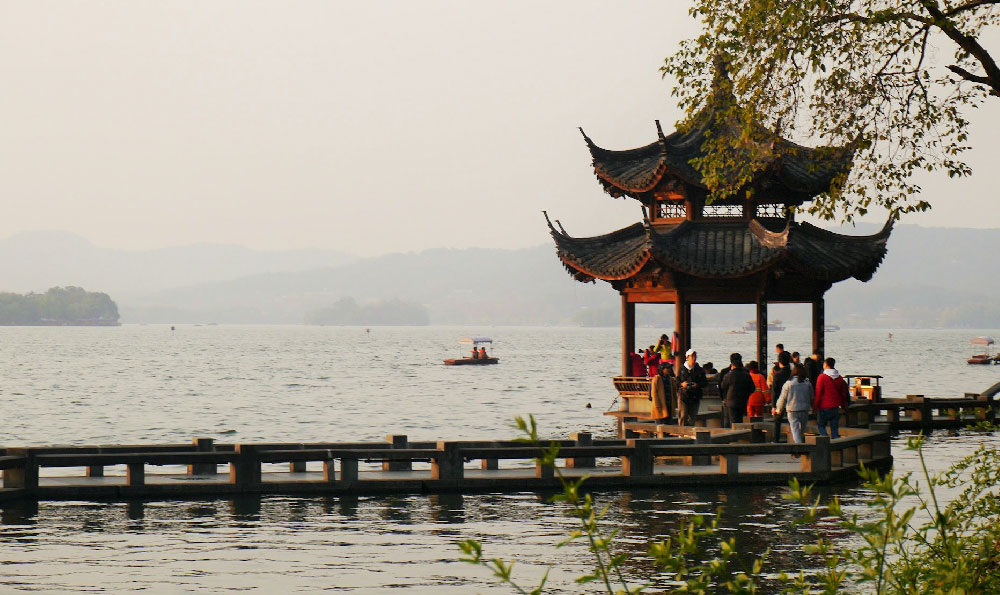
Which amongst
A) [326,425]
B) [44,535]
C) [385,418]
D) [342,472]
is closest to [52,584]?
[44,535]

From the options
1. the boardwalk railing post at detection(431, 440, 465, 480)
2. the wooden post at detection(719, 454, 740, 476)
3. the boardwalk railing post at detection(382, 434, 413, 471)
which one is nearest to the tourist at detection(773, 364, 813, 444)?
the wooden post at detection(719, 454, 740, 476)

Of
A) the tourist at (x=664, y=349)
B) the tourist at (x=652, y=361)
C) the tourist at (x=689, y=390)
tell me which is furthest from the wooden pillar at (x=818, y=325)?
the tourist at (x=689, y=390)

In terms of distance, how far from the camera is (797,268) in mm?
31594

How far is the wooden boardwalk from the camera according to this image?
19.8 m

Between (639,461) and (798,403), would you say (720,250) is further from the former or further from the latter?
(639,461)

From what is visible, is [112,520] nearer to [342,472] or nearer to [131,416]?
[342,472]

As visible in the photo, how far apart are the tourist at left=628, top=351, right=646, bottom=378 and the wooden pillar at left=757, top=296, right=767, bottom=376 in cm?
309

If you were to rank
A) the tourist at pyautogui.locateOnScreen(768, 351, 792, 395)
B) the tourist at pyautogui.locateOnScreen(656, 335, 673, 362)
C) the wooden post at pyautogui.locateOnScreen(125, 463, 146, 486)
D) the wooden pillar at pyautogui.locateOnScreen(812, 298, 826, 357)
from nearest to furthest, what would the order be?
1. the wooden post at pyautogui.locateOnScreen(125, 463, 146, 486)
2. the tourist at pyautogui.locateOnScreen(768, 351, 792, 395)
3. the tourist at pyautogui.locateOnScreen(656, 335, 673, 362)
4. the wooden pillar at pyautogui.locateOnScreen(812, 298, 826, 357)

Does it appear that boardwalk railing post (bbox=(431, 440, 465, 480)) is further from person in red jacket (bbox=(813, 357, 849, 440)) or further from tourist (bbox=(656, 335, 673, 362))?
tourist (bbox=(656, 335, 673, 362))

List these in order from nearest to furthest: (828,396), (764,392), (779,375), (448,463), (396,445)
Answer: (448,463) → (396,445) → (828,396) → (764,392) → (779,375)

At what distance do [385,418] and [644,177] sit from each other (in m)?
32.8

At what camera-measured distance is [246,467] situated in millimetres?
20125

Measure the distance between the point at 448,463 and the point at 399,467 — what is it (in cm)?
285

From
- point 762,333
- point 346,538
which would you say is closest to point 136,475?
point 346,538
